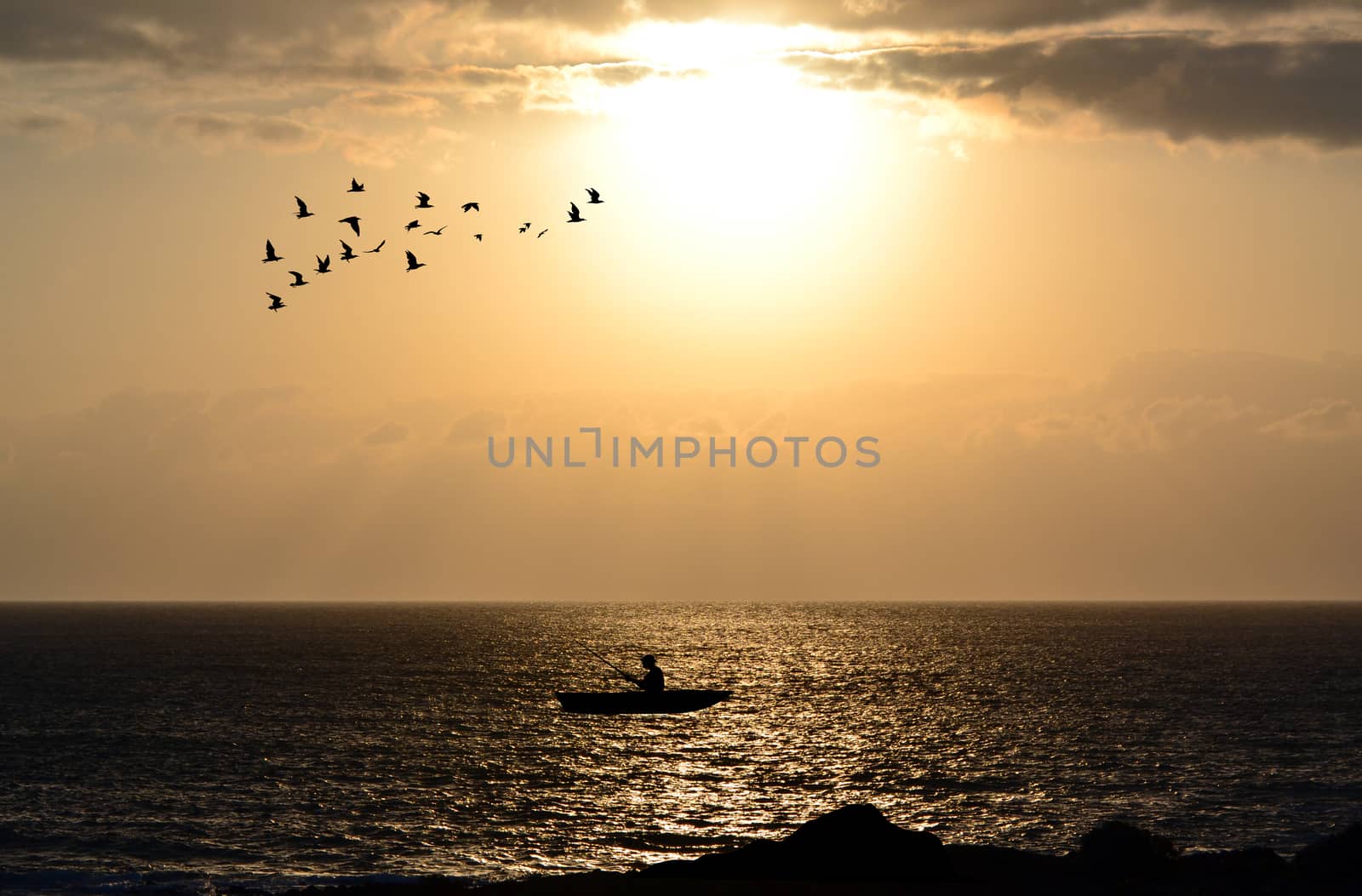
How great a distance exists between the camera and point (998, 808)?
6134cm

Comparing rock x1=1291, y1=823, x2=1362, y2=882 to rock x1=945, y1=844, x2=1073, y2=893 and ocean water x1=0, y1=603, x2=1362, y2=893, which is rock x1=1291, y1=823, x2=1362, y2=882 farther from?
ocean water x1=0, y1=603, x2=1362, y2=893

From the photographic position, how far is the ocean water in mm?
54062

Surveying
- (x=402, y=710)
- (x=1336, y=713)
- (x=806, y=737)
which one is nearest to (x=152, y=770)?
(x=402, y=710)

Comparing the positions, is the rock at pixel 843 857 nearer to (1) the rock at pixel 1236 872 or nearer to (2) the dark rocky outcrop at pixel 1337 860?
(1) the rock at pixel 1236 872

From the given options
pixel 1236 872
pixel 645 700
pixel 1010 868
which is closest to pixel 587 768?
pixel 645 700

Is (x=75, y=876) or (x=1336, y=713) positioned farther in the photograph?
(x=1336, y=713)

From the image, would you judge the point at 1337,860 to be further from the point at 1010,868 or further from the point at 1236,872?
the point at 1010,868

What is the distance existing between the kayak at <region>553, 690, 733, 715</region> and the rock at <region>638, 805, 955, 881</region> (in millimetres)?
7455

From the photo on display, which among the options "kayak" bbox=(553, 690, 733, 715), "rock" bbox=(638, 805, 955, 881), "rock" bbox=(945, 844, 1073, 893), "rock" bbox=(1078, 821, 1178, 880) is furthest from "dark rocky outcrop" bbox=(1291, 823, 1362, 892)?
"kayak" bbox=(553, 690, 733, 715)

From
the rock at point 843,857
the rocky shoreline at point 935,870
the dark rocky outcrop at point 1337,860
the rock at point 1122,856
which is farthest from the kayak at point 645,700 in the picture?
the dark rocky outcrop at point 1337,860

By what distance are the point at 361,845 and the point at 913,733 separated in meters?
43.5

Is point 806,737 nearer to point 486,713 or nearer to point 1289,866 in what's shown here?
point 486,713

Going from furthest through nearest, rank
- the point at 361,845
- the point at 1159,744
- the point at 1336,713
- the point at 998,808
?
the point at 1336,713 → the point at 1159,744 → the point at 998,808 → the point at 361,845

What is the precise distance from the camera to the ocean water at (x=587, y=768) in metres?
54.1
